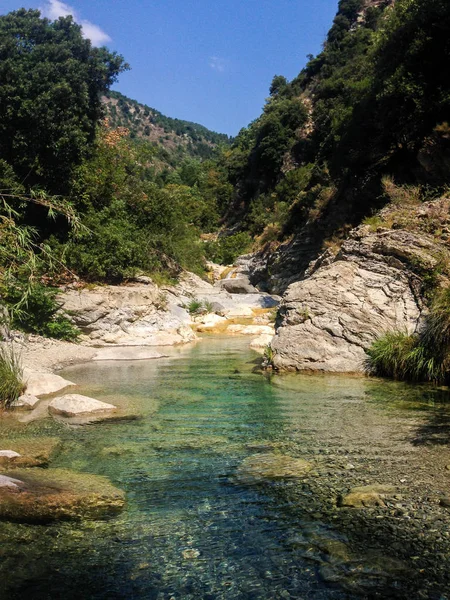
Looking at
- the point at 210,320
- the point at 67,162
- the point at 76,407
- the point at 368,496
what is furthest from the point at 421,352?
→ the point at 67,162

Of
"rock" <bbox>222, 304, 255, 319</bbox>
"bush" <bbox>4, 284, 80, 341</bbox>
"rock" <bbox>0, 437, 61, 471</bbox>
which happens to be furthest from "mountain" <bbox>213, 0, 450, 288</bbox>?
"rock" <bbox>0, 437, 61, 471</bbox>

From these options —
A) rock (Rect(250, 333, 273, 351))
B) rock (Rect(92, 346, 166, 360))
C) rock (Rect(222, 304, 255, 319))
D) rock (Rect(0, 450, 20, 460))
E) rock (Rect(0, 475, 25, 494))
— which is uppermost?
rock (Rect(222, 304, 255, 319))

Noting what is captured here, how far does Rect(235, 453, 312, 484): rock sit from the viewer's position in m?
5.03

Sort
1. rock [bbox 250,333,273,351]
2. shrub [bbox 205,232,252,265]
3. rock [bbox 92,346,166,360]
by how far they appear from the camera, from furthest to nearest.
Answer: shrub [bbox 205,232,252,265]
rock [bbox 250,333,273,351]
rock [bbox 92,346,166,360]

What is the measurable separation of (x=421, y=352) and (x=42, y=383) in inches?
293

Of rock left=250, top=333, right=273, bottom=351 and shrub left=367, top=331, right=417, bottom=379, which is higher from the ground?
shrub left=367, top=331, right=417, bottom=379

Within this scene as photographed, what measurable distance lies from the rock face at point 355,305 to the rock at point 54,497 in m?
7.29

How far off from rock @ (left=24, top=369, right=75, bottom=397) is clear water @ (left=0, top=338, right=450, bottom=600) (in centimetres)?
113

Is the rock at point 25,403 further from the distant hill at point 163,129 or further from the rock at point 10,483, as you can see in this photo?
the distant hill at point 163,129

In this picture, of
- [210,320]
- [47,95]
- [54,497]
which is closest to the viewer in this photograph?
[54,497]

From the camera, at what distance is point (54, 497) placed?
4.25 m

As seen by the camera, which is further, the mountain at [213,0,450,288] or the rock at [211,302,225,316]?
the rock at [211,302,225,316]

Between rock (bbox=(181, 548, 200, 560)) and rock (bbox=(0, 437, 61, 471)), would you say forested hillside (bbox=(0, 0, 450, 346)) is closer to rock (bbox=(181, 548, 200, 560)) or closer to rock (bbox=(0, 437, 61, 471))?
rock (bbox=(0, 437, 61, 471))

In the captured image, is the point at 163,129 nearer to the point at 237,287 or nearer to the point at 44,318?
the point at 237,287
